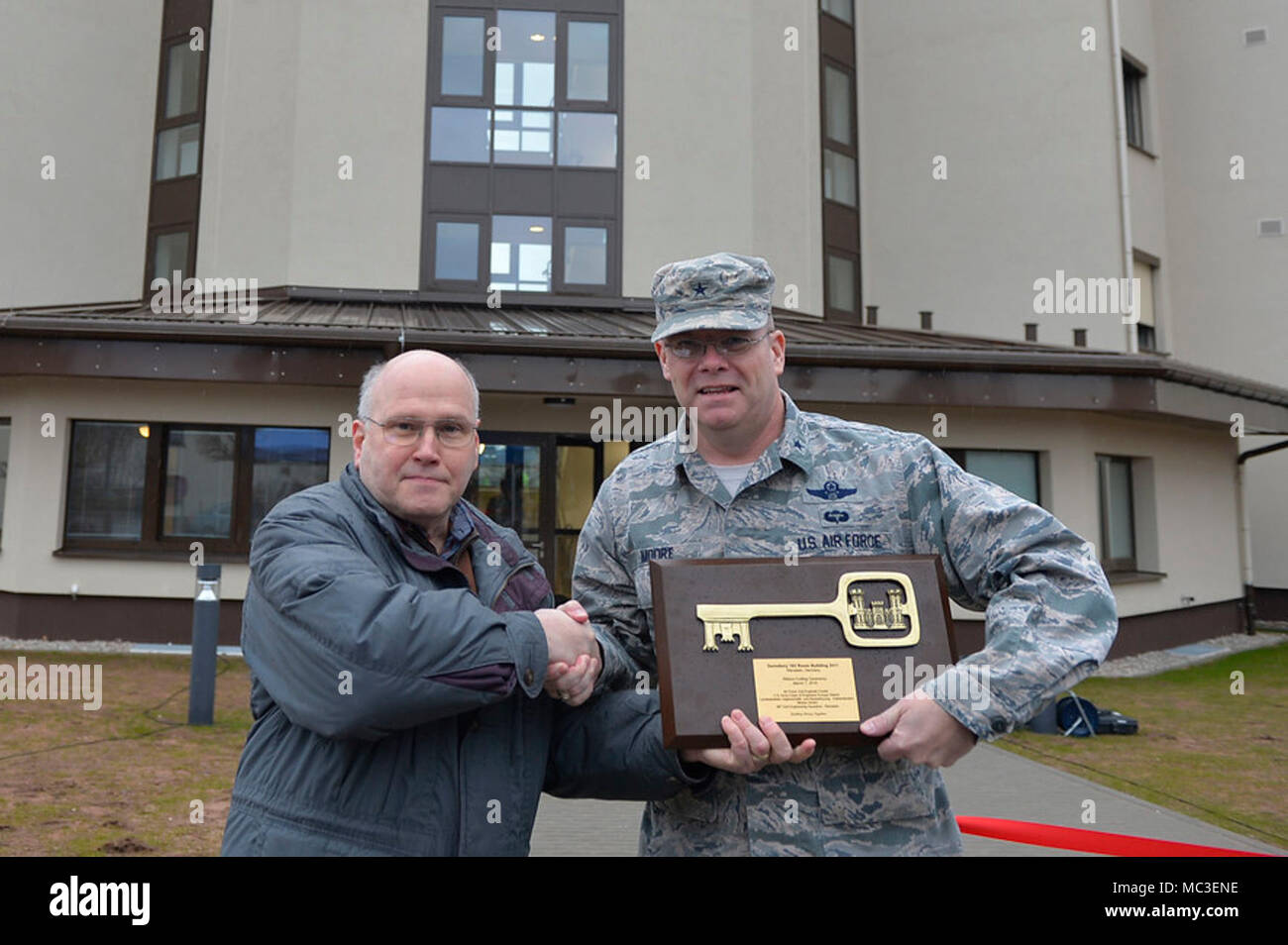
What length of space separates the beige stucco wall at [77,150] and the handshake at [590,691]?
57.5 feet

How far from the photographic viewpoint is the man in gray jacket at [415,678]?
1.71 m

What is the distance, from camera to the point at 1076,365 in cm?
1139

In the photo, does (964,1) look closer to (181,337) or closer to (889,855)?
(181,337)

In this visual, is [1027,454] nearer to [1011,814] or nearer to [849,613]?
[1011,814]

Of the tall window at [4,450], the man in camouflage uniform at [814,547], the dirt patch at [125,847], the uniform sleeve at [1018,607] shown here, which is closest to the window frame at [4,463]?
the tall window at [4,450]

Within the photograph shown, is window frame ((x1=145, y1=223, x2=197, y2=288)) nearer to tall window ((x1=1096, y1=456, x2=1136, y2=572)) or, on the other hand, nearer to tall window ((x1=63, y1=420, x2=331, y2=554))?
tall window ((x1=63, y1=420, x2=331, y2=554))

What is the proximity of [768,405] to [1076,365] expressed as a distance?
1066cm

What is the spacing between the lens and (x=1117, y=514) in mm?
13781

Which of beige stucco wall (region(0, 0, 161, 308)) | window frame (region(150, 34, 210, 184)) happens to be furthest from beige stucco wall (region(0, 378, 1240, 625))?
window frame (region(150, 34, 210, 184))

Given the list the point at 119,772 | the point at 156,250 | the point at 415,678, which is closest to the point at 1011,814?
the point at 415,678

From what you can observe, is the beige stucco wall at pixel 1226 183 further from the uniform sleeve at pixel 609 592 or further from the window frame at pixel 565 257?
the uniform sleeve at pixel 609 592

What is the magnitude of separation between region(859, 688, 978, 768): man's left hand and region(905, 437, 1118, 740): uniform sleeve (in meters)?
0.03

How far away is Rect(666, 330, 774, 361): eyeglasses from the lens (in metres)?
2.21
